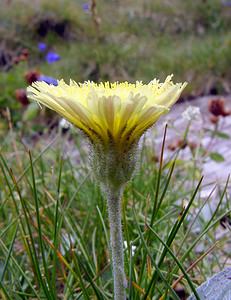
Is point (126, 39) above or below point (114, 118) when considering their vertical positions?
above

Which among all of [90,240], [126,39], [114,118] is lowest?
[90,240]

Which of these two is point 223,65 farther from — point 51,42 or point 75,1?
point 75,1

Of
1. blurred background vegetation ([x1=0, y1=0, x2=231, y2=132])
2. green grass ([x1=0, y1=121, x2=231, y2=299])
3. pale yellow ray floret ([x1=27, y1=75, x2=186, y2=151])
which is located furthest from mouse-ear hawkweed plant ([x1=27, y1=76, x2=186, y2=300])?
blurred background vegetation ([x1=0, y1=0, x2=231, y2=132])

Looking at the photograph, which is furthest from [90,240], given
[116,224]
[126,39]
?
[126,39]

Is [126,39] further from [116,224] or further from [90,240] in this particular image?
[116,224]

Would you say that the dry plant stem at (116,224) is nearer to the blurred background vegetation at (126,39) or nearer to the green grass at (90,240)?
the green grass at (90,240)

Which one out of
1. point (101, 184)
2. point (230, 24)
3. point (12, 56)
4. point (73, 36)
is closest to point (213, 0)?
point (230, 24)

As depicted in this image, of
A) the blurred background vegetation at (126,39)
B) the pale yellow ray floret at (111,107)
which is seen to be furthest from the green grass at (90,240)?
the blurred background vegetation at (126,39)
